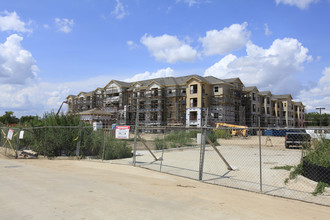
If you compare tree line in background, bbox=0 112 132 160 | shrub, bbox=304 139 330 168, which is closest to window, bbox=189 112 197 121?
tree line in background, bbox=0 112 132 160

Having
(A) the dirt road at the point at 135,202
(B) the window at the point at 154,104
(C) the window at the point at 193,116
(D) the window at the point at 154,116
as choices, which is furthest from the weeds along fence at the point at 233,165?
A: (D) the window at the point at 154,116

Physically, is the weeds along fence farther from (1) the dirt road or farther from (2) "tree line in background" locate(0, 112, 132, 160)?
(1) the dirt road

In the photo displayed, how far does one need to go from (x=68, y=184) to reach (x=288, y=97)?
92.6m

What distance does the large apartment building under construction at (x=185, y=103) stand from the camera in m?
60.8

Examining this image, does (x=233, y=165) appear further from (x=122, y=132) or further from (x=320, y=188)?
(x=122, y=132)

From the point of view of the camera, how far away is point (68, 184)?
24.2ft

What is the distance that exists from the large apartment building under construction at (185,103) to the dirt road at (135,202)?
1719 inches

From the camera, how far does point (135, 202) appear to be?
5637 millimetres

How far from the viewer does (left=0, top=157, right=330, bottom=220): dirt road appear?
4.85 m

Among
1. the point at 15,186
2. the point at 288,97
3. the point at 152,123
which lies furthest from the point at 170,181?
the point at 288,97

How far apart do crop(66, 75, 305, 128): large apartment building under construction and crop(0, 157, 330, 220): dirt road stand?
43.7 m

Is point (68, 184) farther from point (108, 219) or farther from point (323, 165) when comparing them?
point (323, 165)

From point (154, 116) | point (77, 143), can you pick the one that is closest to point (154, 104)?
point (154, 116)

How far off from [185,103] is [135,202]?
58.4m
